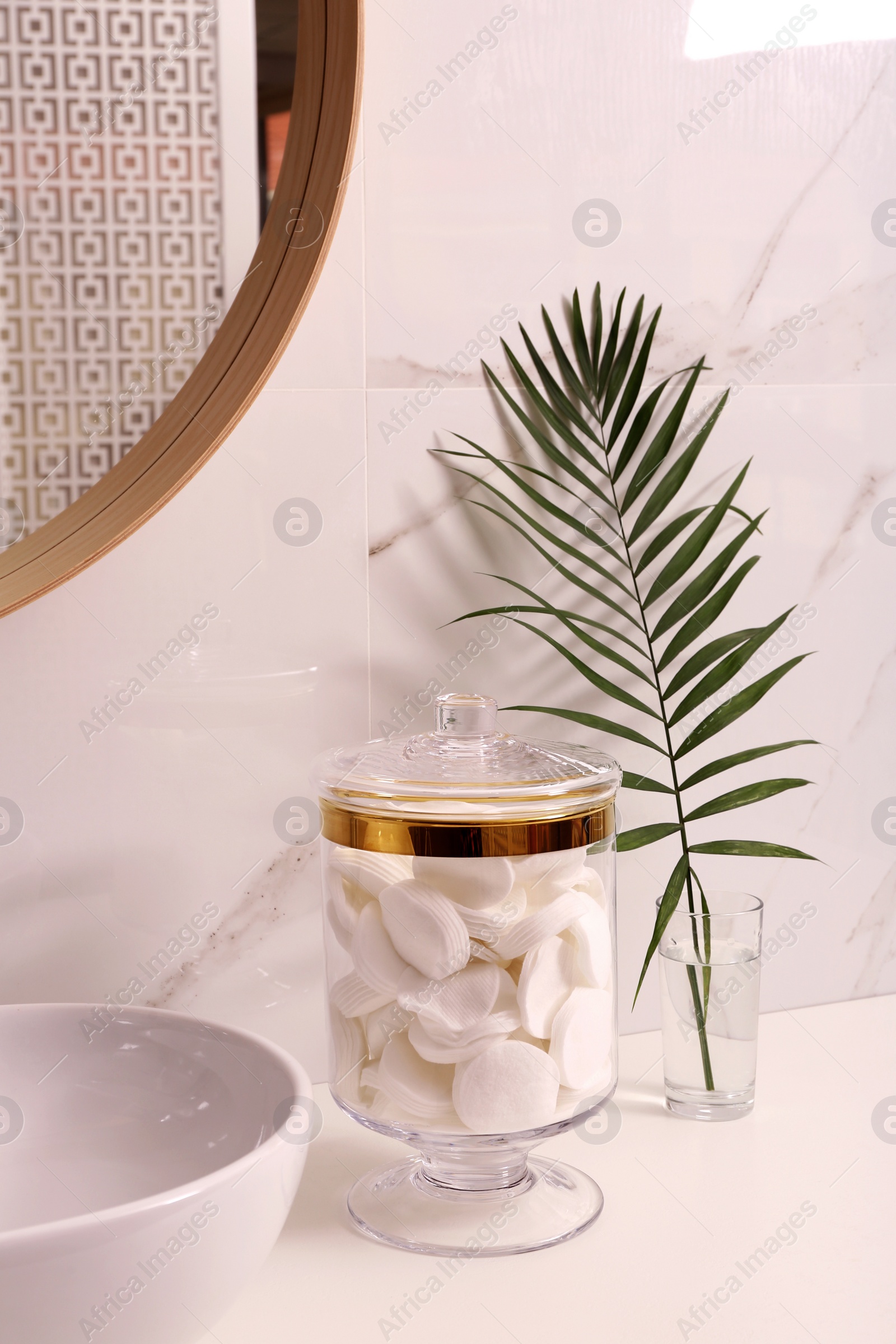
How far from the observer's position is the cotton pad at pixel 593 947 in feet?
2.10

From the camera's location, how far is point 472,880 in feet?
2.04

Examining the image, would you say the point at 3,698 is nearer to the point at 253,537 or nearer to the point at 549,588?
the point at 253,537

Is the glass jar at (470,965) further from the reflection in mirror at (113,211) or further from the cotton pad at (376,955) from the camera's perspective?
the reflection in mirror at (113,211)

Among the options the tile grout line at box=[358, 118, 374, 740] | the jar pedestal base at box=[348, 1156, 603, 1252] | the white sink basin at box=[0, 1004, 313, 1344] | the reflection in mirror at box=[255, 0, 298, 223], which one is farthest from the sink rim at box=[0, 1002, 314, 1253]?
the reflection in mirror at box=[255, 0, 298, 223]

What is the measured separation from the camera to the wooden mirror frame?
74cm

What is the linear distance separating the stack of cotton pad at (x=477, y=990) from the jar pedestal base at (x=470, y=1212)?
0.07 metres

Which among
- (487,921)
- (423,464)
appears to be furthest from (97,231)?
(487,921)

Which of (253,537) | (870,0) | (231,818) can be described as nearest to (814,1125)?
(231,818)

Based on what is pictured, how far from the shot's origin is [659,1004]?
96cm

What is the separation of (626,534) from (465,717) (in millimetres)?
288

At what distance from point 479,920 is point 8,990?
1.13 ft

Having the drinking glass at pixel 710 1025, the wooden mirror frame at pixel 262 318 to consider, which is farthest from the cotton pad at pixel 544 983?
the wooden mirror frame at pixel 262 318

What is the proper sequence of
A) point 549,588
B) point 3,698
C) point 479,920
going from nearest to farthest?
1. point 479,920
2. point 3,698
3. point 549,588

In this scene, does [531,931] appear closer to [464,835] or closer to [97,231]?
[464,835]
